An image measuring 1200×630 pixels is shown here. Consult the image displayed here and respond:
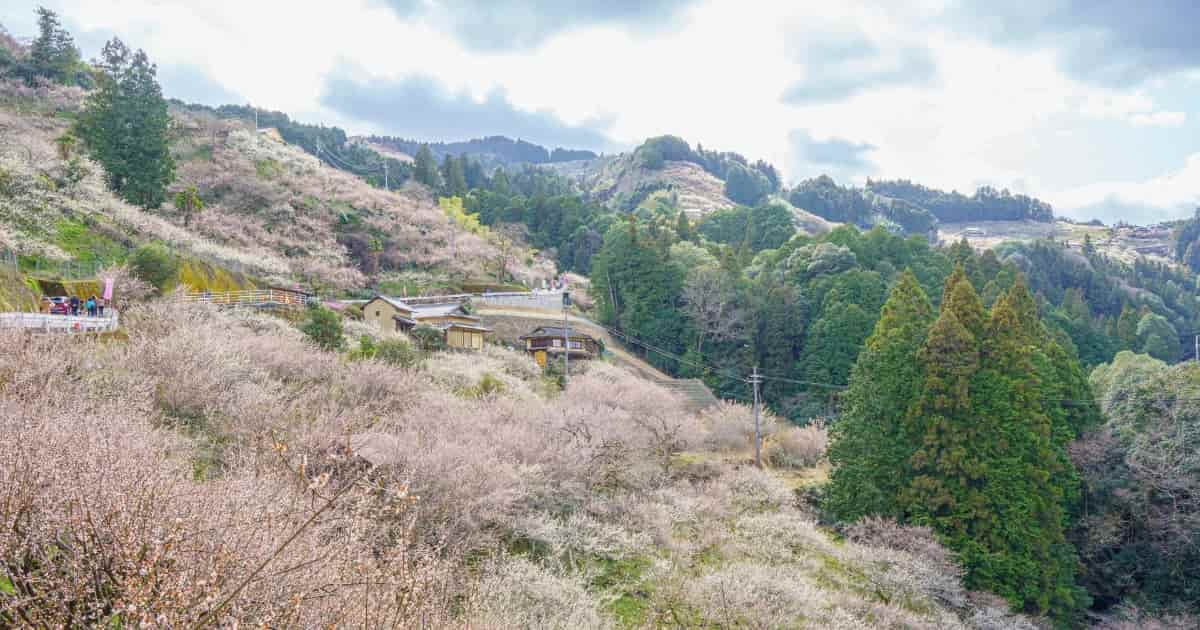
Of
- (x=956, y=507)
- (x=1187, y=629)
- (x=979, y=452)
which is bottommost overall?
(x=1187, y=629)

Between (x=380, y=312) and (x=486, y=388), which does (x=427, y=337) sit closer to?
(x=380, y=312)

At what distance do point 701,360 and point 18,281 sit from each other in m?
33.9

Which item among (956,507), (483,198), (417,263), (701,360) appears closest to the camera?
(956,507)

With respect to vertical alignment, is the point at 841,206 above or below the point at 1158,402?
above

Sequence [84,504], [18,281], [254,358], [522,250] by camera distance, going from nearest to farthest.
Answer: [84,504] < [254,358] < [18,281] < [522,250]

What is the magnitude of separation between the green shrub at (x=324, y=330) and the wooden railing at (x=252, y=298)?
12.2ft

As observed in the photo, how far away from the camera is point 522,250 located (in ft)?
217

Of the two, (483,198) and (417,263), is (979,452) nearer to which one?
(417,263)

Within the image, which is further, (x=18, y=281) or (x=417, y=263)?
(x=417, y=263)

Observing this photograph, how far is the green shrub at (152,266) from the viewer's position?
2397 cm

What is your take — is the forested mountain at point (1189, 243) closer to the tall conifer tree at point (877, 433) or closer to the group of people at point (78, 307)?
the tall conifer tree at point (877, 433)

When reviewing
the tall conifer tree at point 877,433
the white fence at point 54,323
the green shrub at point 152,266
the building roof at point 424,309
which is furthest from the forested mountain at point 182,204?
the tall conifer tree at point 877,433

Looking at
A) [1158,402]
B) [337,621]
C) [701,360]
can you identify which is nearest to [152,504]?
[337,621]

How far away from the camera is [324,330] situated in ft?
79.0
